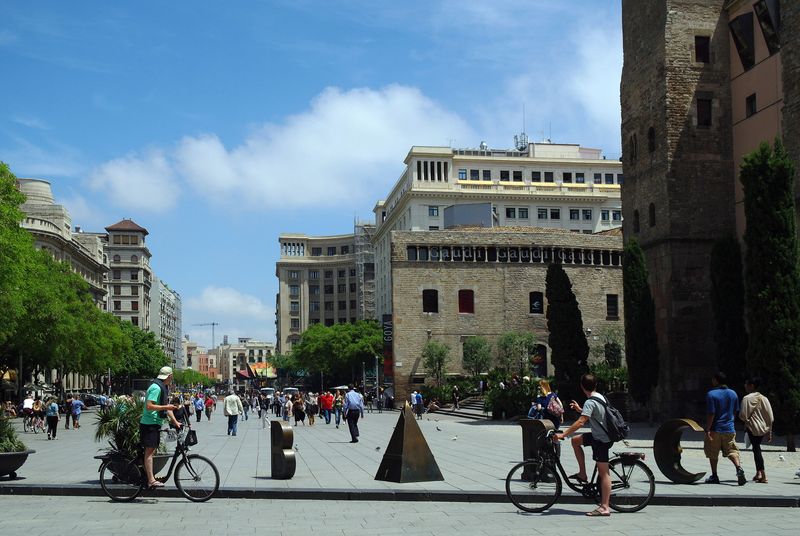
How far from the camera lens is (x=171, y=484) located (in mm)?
13336

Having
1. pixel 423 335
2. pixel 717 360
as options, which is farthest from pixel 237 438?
pixel 423 335

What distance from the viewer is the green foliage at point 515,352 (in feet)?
188

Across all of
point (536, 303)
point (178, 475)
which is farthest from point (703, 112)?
point (536, 303)

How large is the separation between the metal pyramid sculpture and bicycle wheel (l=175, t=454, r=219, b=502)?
264cm

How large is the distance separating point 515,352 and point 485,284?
560 centimetres

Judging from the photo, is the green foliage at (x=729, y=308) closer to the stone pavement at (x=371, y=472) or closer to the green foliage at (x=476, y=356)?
the stone pavement at (x=371, y=472)

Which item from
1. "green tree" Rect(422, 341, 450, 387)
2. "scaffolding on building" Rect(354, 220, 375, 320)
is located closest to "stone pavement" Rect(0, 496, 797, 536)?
"green tree" Rect(422, 341, 450, 387)

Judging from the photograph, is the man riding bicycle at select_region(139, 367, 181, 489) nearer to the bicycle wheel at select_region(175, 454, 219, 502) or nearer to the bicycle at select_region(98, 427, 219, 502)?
the bicycle at select_region(98, 427, 219, 502)

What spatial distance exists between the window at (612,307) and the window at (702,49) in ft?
102

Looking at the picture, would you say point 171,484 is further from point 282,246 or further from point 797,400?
point 282,246

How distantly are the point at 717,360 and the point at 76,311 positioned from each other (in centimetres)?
3686

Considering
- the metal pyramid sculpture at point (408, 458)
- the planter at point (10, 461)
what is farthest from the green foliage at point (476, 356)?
the planter at point (10, 461)

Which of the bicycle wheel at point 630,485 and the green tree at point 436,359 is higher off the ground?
the green tree at point 436,359

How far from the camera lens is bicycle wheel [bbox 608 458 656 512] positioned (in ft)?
35.4
